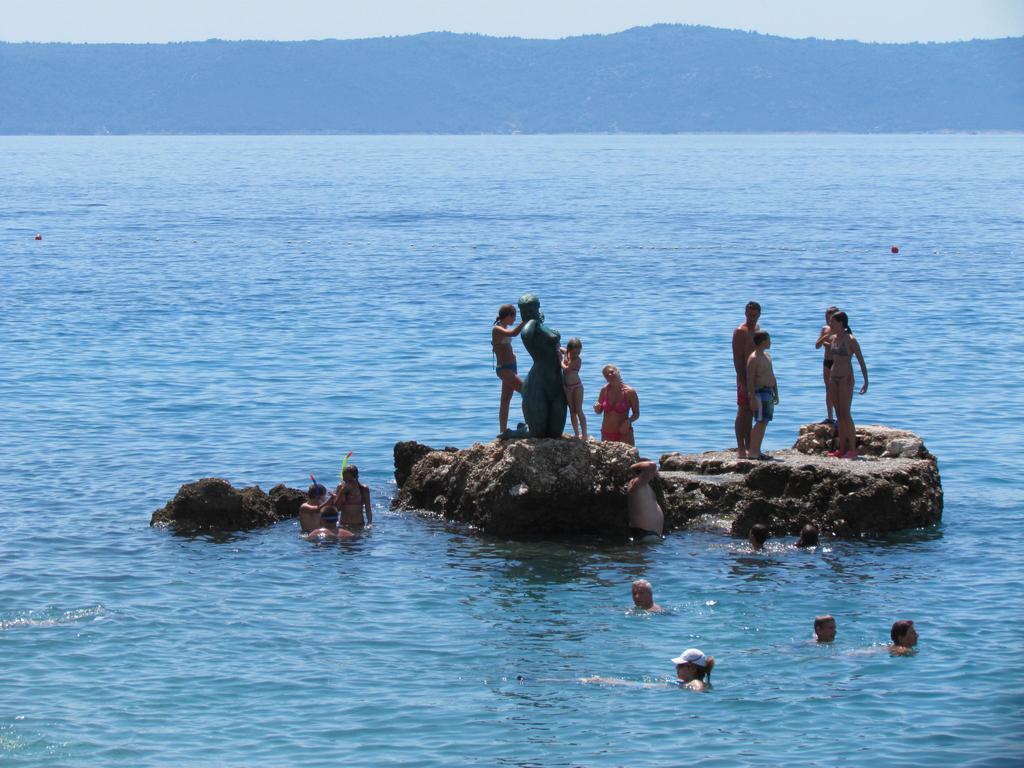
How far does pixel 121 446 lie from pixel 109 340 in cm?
1269

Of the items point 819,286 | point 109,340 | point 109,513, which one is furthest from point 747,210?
point 109,513

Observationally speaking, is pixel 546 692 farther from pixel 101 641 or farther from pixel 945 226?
pixel 945 226

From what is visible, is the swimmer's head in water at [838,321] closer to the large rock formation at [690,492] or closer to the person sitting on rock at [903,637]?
the large rock formation at [690,492]

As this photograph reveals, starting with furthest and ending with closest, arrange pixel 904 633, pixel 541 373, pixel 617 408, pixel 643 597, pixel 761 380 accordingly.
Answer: pixel 617 408, pixel 761 380, pixel 541 373, pixel 643 597, pixel 904 633

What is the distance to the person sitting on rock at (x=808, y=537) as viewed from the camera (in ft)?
61.9

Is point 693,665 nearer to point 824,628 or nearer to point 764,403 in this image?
point 824,628

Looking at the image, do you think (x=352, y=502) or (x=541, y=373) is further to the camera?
(x=352, y=502)

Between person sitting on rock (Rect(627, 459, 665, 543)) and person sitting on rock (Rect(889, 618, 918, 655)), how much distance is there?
405cm

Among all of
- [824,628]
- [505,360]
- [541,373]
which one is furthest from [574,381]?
[824,628]

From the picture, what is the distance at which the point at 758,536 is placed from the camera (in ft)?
61.5

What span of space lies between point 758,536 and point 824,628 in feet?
9.62

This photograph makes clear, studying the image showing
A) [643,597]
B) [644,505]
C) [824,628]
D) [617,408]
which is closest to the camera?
[824,628]

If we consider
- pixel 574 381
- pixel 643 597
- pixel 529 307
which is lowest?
pixel 643 597

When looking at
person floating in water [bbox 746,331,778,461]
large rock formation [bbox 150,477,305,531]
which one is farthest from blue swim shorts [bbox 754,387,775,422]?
large rock formation [bbox 150,477,305,531]
